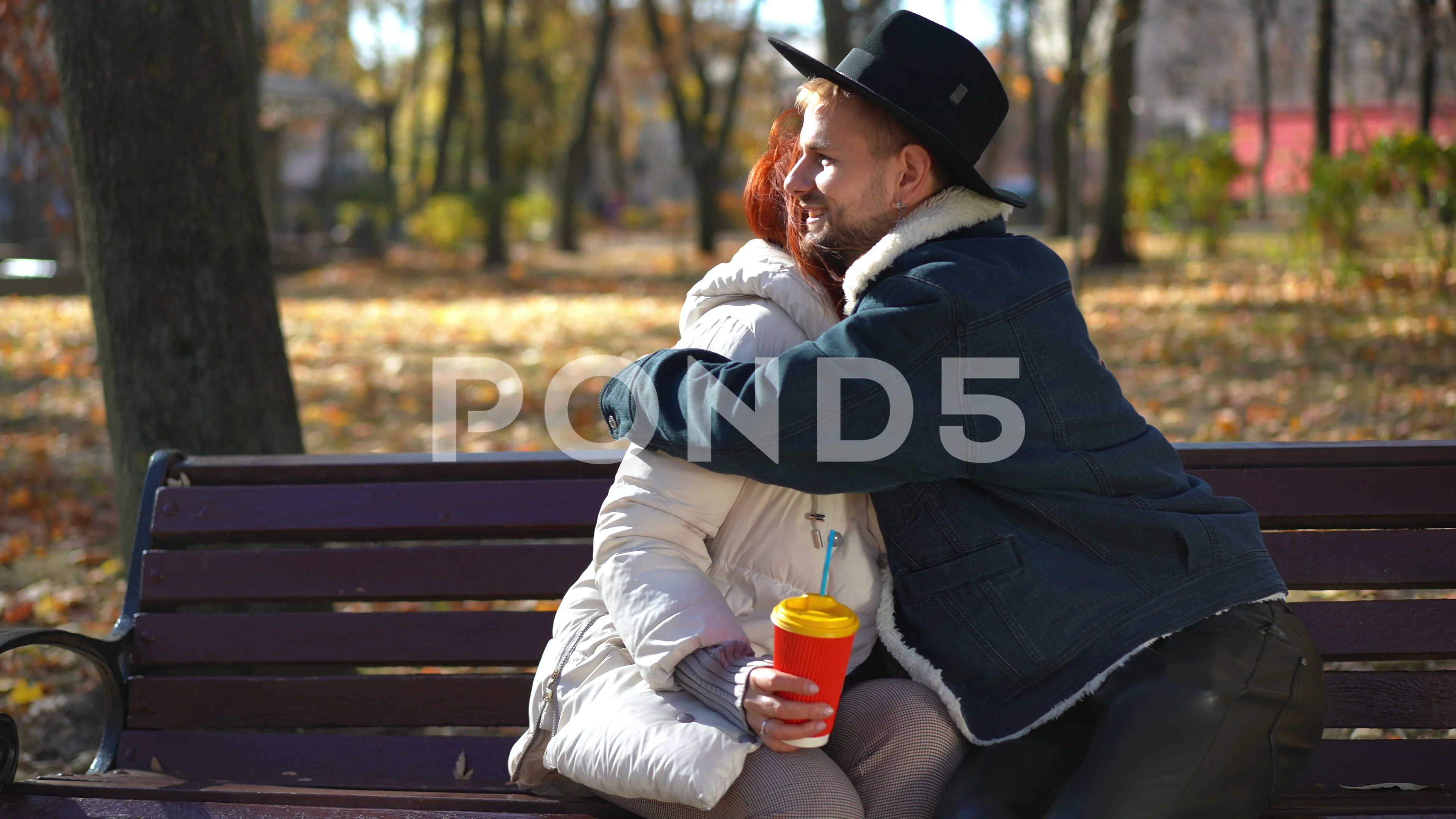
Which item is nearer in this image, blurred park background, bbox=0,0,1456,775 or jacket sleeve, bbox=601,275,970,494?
jacket sleeve, bbox=601,275,970,494

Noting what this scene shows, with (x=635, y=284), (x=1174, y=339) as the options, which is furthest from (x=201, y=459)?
(x=635, y=284)

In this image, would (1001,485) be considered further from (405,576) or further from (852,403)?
(405,576)

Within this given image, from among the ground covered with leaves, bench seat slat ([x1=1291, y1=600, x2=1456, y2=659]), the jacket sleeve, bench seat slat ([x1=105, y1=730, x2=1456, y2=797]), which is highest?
the jacket sleeve

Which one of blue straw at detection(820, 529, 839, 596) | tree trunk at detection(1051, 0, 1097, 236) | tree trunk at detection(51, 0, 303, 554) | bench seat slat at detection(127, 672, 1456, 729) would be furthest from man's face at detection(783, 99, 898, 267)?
tree trunk at detection(1051, 0, 1097, 236)

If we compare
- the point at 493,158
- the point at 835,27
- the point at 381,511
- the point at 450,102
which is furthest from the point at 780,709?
the point at 450,102

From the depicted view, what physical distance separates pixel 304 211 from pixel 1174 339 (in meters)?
26.0

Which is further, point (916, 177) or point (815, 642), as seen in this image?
point (916, 177)

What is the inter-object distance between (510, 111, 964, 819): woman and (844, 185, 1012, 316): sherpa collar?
0.12 metres

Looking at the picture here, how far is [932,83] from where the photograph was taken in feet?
7.00

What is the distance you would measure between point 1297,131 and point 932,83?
4726 centimetres

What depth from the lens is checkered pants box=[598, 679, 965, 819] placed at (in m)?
2.01

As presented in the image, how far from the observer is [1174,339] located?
10.7 m

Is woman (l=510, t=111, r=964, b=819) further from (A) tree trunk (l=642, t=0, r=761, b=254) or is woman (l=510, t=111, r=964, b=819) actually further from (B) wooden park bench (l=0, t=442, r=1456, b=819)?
(A) tree trunk (l=642, t=0, r=761, b=254)

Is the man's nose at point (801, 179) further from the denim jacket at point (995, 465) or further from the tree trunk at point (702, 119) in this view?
the tree trunk at point (702, 119)
